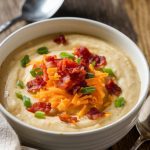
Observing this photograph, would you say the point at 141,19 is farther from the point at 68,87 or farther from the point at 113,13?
the point at 68,87

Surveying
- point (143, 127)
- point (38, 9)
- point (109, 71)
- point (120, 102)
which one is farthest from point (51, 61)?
point (38, 9)

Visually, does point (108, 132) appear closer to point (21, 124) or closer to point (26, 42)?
point (21, 124)

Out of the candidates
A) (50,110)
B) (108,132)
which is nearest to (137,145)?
(108,132)

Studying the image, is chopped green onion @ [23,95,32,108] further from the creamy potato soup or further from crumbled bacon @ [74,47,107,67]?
crumbled bacon @ [74,47,107,67]

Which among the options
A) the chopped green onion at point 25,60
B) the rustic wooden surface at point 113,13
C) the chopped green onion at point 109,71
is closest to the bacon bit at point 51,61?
the chopped green onion at point 25,60

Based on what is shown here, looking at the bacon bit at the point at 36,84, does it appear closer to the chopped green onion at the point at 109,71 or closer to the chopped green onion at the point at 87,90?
the chopped green onion at the point at 87,90

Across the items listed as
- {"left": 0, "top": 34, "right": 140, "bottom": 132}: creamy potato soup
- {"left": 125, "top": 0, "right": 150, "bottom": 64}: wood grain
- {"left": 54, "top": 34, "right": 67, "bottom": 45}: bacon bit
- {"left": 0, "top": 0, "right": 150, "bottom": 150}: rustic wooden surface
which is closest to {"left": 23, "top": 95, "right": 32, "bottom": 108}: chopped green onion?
{"left": 0, "top": 34, "right": 140, "bottom": 132}: creamy potato soup

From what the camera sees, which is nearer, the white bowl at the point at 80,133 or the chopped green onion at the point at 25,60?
the white bowl at the point at 80,133
